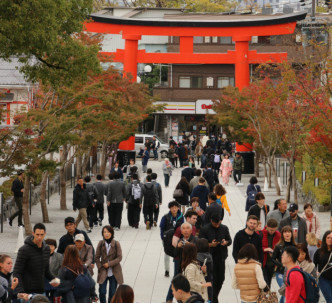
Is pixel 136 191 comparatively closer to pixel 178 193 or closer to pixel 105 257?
pixel 178 193

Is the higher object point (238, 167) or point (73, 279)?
point (238, 167)

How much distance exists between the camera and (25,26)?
547 inches

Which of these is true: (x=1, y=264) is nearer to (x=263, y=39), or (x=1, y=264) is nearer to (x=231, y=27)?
(x=231, y=27)

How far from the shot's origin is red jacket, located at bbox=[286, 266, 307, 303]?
8.64 meters

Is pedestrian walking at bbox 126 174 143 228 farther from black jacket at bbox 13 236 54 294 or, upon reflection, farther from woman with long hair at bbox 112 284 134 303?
woman with long hair at bbox 112 284 134 303

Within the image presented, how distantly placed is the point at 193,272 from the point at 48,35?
6879mm

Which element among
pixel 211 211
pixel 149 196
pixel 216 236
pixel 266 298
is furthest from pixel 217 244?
pixel 149 196

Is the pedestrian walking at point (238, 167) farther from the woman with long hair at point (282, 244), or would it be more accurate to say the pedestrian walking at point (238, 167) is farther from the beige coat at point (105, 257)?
the beige coat at point (105, 257)

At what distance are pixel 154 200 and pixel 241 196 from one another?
10.6m

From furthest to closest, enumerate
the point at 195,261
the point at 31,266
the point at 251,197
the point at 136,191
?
the point at 136,191 < the point at 251,197 < the point at 31,266 < the point at 195,261

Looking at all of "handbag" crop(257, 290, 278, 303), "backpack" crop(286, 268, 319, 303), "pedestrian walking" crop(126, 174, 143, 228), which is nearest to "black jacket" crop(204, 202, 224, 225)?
"handbag" crop(257, 290, 278, 303)

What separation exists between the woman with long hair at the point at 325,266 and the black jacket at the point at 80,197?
10312 mm

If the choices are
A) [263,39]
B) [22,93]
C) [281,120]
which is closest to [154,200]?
[281,120]

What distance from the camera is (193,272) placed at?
9438mm
